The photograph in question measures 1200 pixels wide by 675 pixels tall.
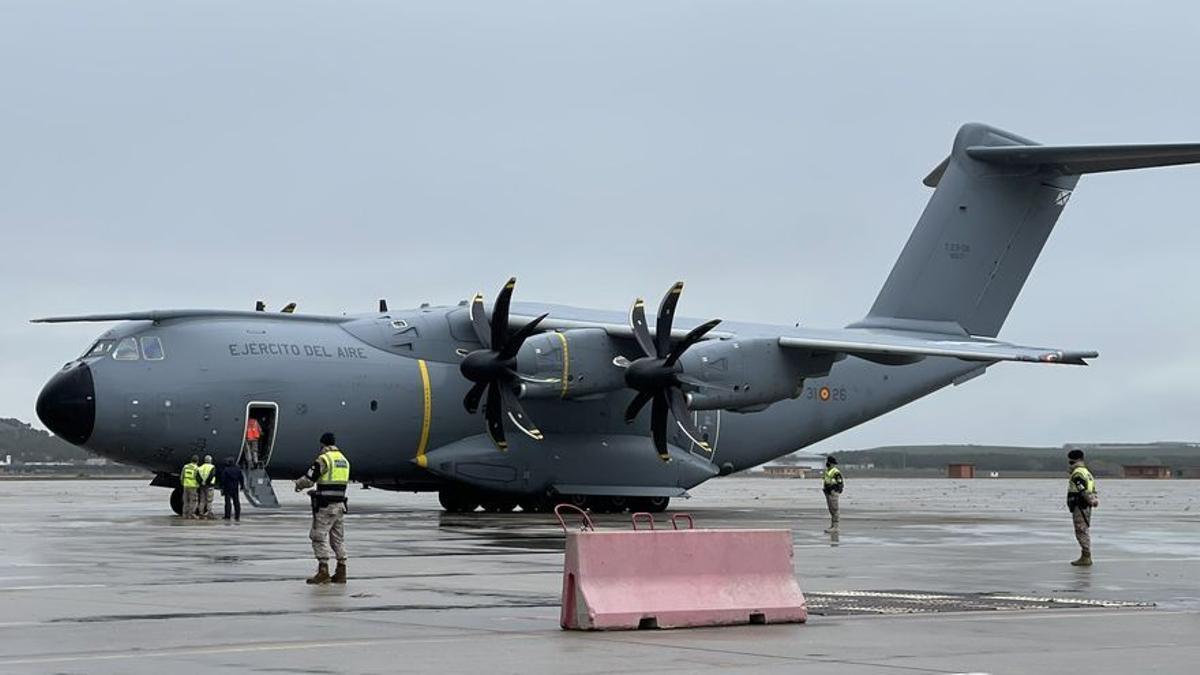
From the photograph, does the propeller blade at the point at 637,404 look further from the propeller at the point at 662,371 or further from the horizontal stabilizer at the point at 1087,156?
the horizontal stabilizer at the point at 1087,156

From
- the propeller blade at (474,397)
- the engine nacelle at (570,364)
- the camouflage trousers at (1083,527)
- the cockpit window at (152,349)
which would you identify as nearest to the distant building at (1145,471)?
the engine nacelle at (570,364)

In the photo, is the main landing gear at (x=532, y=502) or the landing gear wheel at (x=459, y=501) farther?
the landing gear wheel at (x=459, y=501)

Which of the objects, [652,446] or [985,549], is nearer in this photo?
[985,549]

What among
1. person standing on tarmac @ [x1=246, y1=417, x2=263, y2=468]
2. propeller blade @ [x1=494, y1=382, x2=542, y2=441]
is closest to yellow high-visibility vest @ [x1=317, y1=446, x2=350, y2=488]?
propeller blade @ [x1=494, y1=382, x2=542, y2=441]

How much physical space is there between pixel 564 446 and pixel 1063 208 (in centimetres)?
1258

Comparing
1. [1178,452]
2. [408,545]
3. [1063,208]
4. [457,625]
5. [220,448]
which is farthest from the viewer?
[1178,452]

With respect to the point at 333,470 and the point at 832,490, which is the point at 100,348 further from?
the point at 333,470

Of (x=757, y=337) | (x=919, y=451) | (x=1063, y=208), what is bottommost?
(x=919, y=451)

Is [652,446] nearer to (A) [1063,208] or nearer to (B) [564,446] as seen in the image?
(B) [564,446]

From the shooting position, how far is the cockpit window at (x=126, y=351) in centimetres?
3238

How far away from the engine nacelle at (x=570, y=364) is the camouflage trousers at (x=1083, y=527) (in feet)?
44.2

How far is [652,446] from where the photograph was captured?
123 feet

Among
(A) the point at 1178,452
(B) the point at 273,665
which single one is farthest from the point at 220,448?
(A) the point at 1178,452

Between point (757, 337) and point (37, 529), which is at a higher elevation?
point (757, 337)
